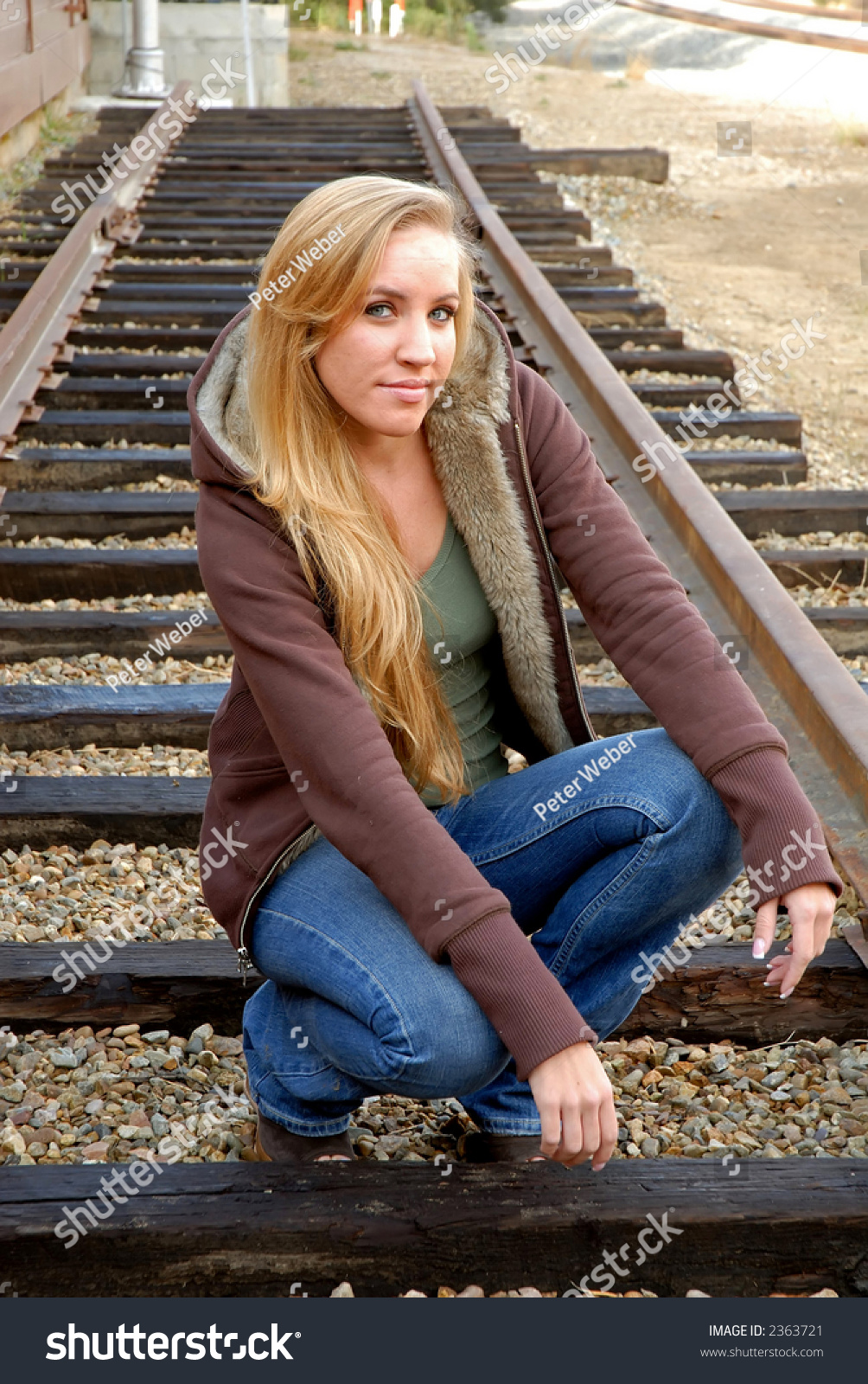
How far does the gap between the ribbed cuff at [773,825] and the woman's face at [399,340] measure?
683mm

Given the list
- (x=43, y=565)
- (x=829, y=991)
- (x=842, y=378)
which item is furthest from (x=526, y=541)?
(x=842, y=378)

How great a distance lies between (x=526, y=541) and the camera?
2121 mm

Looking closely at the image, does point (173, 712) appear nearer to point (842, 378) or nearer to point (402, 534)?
point (402, 534)

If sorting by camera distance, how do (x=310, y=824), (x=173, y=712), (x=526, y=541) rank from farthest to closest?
1. (x=173, y=712)
2. (x=526, y=541)
3. (x=310, y=824)

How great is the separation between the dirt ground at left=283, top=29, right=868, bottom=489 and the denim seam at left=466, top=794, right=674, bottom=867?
3239 millimetres

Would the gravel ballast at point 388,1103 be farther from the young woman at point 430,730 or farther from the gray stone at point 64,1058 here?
the young woman at point 430,730

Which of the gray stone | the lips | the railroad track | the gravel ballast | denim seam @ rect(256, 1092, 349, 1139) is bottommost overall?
the gravel ballast

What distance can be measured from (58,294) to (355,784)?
4.88 m

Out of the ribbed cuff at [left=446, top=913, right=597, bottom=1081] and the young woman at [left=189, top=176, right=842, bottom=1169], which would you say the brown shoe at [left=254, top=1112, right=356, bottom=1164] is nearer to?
the young woman at [left=189, top=176, right=842, bottom=1169]

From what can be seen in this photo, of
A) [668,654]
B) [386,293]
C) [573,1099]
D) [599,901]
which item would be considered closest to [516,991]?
[573,1099]

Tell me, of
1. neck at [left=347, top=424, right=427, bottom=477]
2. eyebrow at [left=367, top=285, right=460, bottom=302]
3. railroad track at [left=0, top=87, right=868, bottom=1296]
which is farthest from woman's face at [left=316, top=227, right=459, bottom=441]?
railroad track at [left=0, top=87, right=868, bottom=1296]

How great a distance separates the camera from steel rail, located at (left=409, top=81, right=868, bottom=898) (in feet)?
8.27
